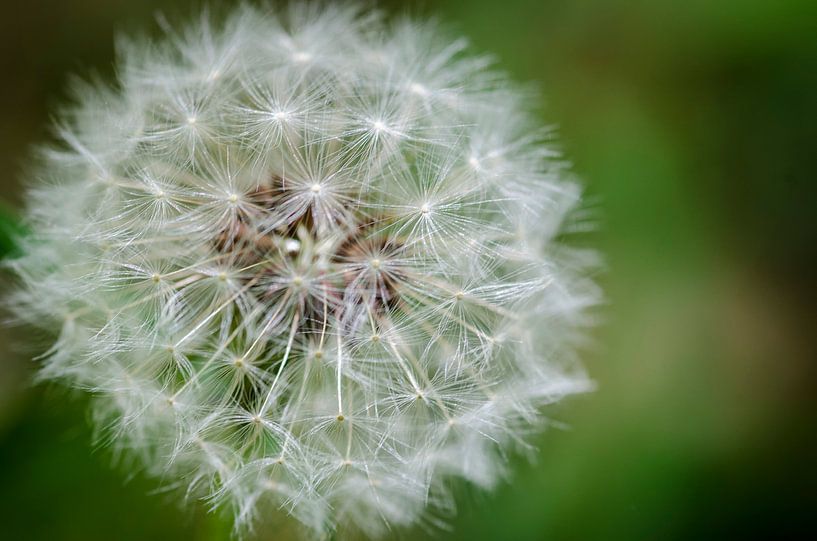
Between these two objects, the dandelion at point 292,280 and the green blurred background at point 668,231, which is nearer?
the dandelion at point 292,280

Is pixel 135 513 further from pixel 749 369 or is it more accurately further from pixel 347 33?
pixel 749 369

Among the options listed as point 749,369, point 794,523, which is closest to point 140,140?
point 749,369

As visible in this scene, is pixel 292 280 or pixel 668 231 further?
pixel 668 231

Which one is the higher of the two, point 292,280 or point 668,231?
point 668,231

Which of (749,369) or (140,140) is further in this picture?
(749,369)
